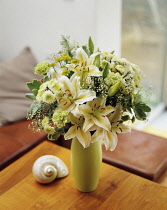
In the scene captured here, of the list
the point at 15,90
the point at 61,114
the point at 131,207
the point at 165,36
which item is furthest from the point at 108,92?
the point at 165,36

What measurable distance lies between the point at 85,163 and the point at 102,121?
27 centimetres

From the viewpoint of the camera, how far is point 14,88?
232 cm

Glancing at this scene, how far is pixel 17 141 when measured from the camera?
1.94 m

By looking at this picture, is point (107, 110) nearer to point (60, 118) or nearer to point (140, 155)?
point (60, 118)

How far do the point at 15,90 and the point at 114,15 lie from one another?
3.13 ft

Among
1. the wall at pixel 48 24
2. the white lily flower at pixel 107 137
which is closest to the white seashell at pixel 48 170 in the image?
the white lily flower at pixel 107 137

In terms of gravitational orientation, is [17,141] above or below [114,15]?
below

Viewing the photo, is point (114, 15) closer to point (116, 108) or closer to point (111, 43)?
point (111, 43)

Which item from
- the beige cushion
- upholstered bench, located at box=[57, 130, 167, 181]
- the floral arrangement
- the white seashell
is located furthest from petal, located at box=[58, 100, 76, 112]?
the beige cushion

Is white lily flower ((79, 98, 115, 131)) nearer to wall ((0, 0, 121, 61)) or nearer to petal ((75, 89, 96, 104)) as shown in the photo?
petal ((75, 89, 96, 104))

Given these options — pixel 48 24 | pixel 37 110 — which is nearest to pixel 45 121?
pixel 37 110

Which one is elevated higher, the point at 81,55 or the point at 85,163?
the point at 81,55

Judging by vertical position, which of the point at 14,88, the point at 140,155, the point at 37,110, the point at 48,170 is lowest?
the point at 140,155

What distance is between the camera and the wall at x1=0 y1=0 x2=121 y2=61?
2332 millimetres
